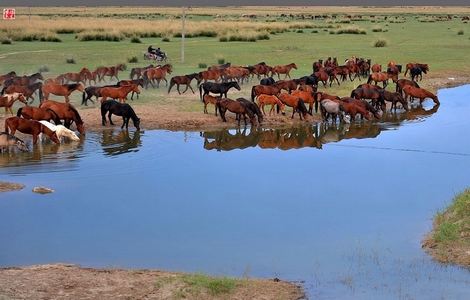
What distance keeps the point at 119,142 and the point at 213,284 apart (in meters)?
10.6

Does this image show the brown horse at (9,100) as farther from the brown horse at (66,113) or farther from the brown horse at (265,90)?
the brown horse at (265,90)

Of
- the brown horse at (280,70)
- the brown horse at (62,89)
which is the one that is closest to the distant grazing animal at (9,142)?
the brown horse at (62,89)

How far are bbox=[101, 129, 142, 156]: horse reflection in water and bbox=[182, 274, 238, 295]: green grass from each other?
9.07 metres

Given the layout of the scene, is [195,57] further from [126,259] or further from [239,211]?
[126,259]

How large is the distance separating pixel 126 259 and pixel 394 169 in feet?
25.7

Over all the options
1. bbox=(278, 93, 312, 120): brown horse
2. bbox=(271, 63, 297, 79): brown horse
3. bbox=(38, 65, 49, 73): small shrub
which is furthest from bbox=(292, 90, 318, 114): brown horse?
bbox=(38, 65, 49, 73): small shrub

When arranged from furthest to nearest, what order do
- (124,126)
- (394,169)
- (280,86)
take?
(280,86)
(124,126)
(394,169)

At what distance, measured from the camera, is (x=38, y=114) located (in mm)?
19719

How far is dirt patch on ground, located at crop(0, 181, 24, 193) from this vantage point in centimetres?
1473

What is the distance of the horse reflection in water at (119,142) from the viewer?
18.8m

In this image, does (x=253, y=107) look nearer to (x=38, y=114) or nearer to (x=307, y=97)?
(x=307, y=97)

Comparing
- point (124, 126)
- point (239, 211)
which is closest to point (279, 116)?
point (124, 126)

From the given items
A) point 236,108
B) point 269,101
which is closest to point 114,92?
point 236,108

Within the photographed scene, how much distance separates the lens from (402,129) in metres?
22.8
